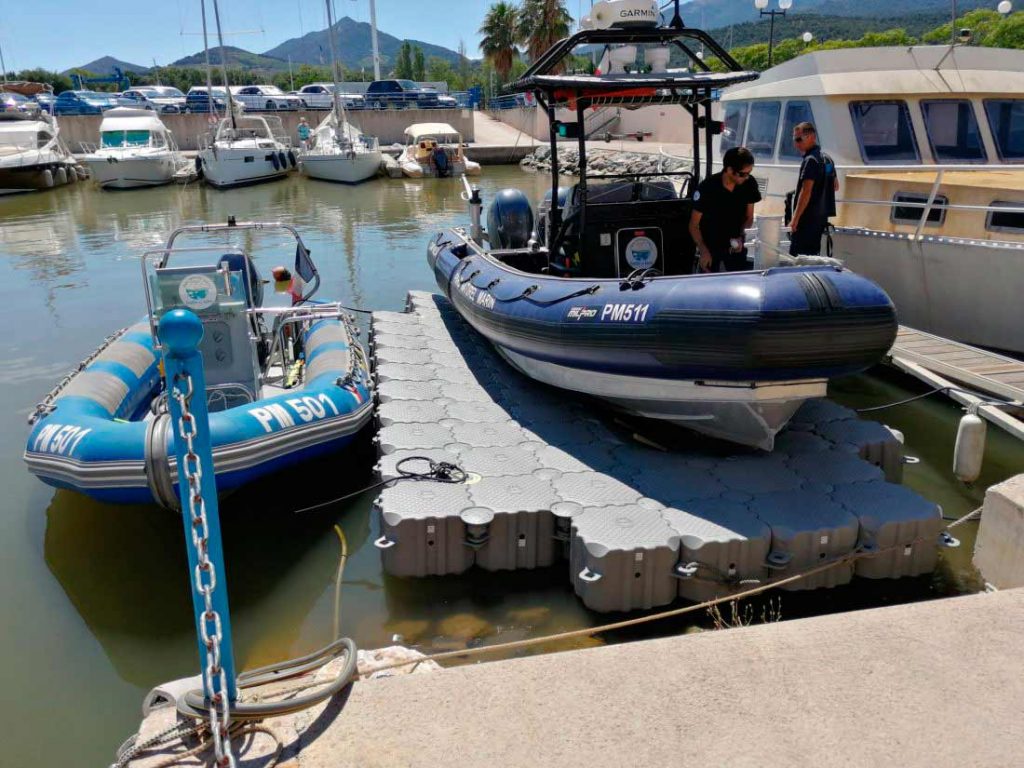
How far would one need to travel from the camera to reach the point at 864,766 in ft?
7.30

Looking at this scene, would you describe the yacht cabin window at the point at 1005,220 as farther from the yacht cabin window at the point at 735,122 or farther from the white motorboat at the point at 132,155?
the white motorboat at the point at 132,155

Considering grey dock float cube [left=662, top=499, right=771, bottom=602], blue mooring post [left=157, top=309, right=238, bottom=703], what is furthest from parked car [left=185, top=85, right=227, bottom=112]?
blue mooring post [left=157, top=309, right=238, bottom=703]

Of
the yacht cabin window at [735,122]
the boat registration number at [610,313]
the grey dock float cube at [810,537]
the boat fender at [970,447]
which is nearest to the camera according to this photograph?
the grey dock float cube at [810,537]

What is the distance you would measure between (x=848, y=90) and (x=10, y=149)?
89.4 ft

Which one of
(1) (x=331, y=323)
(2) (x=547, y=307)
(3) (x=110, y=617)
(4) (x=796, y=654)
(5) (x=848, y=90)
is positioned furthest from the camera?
(5) (x=848, y=90)

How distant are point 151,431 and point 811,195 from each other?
544cm

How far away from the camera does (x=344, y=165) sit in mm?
27078

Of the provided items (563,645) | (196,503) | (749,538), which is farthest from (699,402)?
(196,503)

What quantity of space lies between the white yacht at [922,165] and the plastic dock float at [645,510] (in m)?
2.31

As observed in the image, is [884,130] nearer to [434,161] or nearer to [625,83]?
[625,83]

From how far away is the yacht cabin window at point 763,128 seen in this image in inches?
363

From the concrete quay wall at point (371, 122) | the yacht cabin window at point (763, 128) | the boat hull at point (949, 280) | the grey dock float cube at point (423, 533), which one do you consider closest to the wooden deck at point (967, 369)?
the boat hull at point (949, 280)

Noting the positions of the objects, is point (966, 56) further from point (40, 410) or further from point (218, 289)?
point (40, 410)

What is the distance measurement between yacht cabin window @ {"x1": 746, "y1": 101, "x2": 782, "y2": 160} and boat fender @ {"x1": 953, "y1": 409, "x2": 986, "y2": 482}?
505 centimetres
